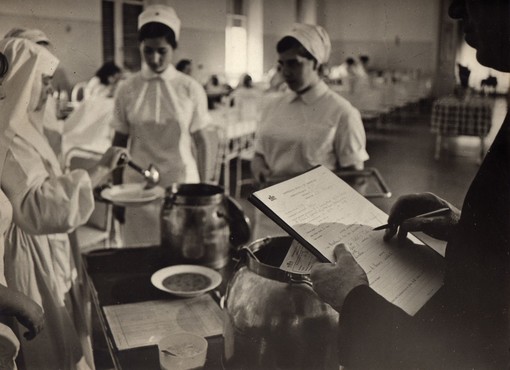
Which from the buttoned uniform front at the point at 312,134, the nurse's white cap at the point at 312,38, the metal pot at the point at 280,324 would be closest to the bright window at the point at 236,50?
the buttoned uniform front at the point at 312,134

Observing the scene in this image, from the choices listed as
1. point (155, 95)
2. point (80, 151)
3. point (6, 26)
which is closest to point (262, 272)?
point (155, 95)

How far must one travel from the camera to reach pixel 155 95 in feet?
7.14

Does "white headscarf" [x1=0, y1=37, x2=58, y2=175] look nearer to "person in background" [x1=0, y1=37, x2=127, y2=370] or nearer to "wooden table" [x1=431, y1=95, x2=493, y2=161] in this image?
"person in background" [x1=0, y1=37, x2=127, y2=370]

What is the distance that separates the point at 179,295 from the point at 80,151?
181cm

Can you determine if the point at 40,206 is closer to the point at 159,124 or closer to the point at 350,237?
the point at 350,237

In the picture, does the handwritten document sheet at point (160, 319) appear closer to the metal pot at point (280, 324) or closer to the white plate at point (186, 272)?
the white plate at point (186, 272)

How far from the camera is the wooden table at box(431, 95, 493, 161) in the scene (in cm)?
514

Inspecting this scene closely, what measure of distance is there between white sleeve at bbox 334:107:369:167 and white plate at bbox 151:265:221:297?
2.81 ft

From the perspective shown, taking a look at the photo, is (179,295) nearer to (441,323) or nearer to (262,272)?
(262,272)

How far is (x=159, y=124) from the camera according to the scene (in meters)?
2.16

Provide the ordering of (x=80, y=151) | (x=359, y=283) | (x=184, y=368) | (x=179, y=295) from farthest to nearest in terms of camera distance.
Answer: (x=80, y=151), (x=179, y=295), (x=184, y=368), (x=359, y=283)

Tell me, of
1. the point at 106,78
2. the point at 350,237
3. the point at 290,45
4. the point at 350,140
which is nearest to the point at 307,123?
the point at 350,140

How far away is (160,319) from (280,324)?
38 centimetres

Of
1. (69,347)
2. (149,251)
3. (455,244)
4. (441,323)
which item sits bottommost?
(69,347)
